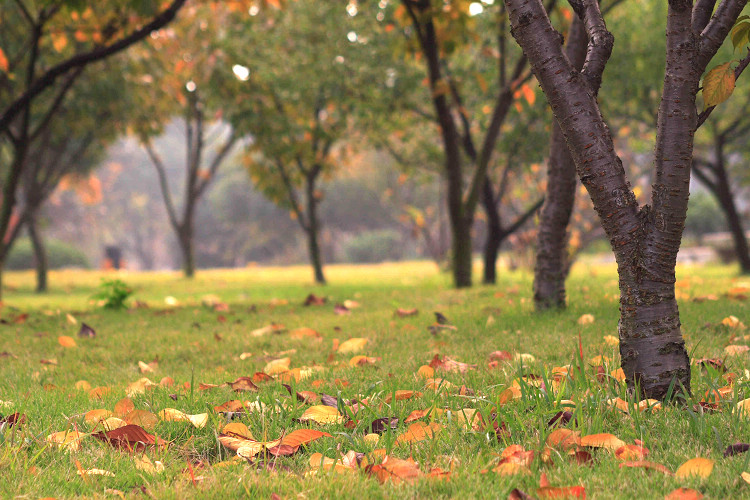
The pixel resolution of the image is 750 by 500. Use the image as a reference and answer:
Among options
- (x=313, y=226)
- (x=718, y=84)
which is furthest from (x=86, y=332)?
(x=313, y=226)

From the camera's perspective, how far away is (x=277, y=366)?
9.96ft

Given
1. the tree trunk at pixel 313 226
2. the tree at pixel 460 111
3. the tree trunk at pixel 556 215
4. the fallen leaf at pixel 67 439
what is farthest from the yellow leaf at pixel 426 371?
the tree trunk at pixel 313 226

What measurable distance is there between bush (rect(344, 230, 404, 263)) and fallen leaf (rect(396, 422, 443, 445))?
120ft

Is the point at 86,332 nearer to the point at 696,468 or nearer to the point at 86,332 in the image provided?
the point at 86,332

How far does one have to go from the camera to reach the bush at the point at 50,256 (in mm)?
26547

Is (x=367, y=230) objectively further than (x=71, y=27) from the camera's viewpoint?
Yes

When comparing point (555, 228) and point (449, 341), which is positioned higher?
point (555, 228)

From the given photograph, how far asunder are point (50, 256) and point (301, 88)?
74.5 ft

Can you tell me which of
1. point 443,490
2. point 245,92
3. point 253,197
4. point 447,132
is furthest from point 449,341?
point 253,197

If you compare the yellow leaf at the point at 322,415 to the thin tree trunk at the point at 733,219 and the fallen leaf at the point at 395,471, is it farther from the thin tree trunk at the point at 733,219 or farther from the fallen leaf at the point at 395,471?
the thin tree trunk at the point at 733,219

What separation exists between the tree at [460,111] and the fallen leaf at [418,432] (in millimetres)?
4920

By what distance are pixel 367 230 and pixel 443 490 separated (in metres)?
42.0

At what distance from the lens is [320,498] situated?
5.05 feet

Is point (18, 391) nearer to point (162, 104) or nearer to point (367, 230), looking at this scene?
point (162, 104)
